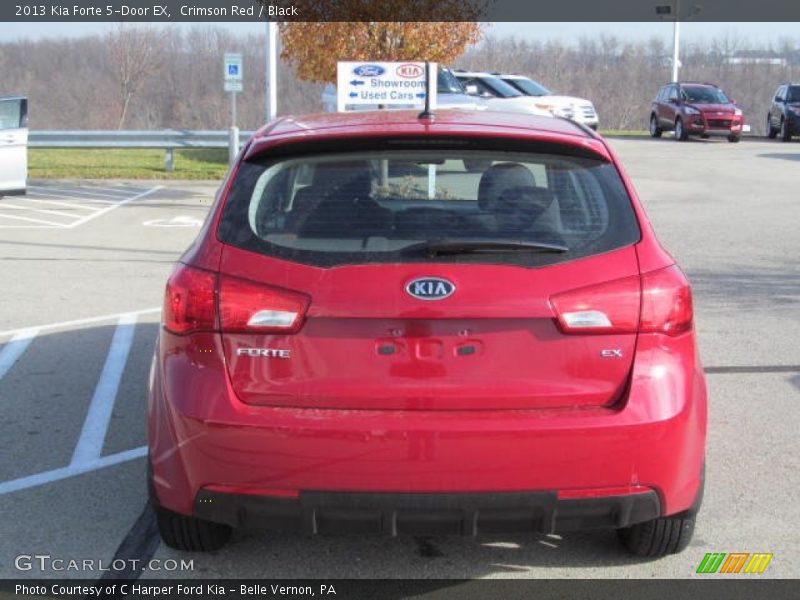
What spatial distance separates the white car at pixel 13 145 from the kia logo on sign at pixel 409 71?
18.9 feet

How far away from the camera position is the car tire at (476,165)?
12.6 ft

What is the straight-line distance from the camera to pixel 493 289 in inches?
135

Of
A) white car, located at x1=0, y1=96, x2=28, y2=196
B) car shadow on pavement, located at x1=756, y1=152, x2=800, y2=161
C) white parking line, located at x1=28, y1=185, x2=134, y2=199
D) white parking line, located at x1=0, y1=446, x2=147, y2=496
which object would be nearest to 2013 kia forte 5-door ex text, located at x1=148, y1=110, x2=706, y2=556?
white parking line, located at x1=0, y1=446, x2=147, y2=496

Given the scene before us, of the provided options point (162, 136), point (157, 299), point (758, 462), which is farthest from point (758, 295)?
point (162, 136)

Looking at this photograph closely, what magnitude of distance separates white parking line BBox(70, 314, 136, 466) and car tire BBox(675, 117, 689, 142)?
2705 cm

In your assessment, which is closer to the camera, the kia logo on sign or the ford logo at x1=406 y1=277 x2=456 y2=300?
the ford logo at x1=406 y1=277 x2=456 y2=300

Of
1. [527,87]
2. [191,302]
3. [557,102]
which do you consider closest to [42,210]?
[191,302]

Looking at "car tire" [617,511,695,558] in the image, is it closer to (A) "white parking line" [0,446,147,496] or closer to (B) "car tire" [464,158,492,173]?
(B) "car tire" [464,158,492,173]

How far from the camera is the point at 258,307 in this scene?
346 cm

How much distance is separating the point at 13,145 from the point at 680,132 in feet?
73.5

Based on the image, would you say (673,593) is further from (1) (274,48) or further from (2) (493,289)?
(1) (274,48)

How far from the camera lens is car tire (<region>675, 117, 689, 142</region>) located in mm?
32688

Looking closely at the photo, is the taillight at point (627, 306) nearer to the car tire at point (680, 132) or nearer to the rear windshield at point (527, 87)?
the rear windshield at point (527, 87)

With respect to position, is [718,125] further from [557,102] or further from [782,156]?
[557,102]
